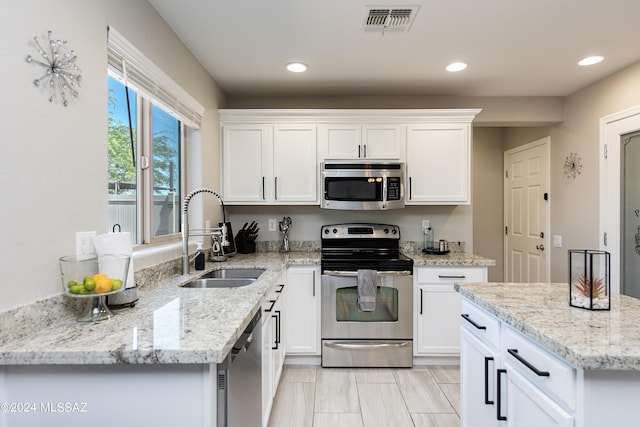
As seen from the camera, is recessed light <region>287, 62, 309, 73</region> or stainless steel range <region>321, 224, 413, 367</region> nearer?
recessed light <region>287, 62, 309, 73</region>

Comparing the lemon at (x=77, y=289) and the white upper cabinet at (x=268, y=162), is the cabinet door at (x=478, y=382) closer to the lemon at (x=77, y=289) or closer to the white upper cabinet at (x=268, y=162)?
the lemon at (x=77, y=289)

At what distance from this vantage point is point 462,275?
281 centimetres

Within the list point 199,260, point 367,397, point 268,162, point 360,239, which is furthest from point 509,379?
point 268,162

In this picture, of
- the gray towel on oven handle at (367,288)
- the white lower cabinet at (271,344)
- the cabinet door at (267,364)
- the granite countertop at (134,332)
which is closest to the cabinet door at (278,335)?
the white lower cabinet at (271,344)

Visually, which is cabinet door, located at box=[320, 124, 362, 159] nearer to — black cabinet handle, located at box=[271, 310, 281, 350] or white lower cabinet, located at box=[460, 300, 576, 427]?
black cabinet handle, located at box=[271, 310, 281, 350]

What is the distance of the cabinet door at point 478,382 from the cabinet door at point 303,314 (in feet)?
4.38

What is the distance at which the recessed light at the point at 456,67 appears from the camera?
105 inches

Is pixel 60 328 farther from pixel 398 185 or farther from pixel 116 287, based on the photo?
pixel 398 185

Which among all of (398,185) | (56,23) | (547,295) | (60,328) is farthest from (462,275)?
(56,23)

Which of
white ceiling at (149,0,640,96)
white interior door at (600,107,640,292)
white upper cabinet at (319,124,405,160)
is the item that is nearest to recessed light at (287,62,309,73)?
white ceiling at (149,0,640,96)

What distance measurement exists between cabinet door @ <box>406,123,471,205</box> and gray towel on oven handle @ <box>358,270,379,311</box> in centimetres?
85

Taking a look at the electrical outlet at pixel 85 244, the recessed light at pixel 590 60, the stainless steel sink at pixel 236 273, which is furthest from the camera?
the recessed light at pixel 590 60

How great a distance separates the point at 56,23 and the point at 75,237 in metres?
0.79

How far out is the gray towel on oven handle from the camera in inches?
108
